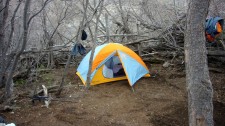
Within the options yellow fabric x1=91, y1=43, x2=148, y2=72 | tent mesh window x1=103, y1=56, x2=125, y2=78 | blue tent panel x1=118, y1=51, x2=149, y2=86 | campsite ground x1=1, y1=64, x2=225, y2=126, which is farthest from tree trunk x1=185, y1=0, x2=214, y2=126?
tent mesh window x1=103, y1=56, x2=125, y2=78

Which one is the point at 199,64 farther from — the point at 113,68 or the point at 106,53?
the point at 113,68

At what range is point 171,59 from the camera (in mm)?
8984

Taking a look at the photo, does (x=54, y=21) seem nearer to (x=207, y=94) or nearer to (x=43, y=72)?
(x=43, y=72)

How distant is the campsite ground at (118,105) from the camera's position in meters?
4.98

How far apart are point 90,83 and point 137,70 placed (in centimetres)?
143

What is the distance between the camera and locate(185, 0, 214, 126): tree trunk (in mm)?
3451

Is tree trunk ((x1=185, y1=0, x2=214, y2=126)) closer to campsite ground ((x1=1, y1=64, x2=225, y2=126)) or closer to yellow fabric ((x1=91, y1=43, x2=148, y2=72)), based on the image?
campsite ground ((x1=1, y1=64, x2=225, y2=126))

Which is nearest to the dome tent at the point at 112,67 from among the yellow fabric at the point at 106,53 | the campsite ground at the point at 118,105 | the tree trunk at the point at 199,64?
the yellow fabric at the point at 106,53

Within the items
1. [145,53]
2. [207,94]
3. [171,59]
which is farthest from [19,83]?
[207,94]

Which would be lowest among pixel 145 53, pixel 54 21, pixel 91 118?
pixel 91 118

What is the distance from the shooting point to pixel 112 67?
8.02 m

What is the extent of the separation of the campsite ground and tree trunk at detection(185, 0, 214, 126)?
4.39 ft

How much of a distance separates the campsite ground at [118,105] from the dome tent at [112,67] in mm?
222

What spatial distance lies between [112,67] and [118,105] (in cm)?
224
